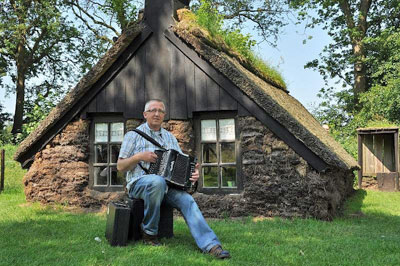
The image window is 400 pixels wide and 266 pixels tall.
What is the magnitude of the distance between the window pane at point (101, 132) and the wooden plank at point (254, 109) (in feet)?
6.88

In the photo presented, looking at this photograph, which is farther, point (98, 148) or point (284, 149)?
point (98, 148)

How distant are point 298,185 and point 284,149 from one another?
1.99 ft

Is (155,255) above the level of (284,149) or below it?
below

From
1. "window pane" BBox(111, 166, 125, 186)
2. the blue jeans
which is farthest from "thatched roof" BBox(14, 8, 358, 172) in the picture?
the blue jeans

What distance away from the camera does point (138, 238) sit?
16.0ft

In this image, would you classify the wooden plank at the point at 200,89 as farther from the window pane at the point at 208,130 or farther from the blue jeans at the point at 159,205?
the blue jeans at the point at 159,205

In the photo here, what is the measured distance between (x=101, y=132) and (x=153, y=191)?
385 cm

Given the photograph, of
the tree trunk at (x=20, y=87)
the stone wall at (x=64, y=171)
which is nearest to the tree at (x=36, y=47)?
the tree trunk at (x=20, y=87)

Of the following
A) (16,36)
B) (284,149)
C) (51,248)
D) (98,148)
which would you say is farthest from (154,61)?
(16,36)

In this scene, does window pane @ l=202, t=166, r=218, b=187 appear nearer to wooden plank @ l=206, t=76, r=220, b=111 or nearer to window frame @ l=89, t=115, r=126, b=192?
wooden plank @ l=206, t=76, r=220, b=111

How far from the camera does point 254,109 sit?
6906mm

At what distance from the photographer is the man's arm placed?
448 cm

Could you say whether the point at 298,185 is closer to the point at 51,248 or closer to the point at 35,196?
the point at 51,248

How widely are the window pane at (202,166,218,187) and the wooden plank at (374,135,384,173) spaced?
7.57 metres
